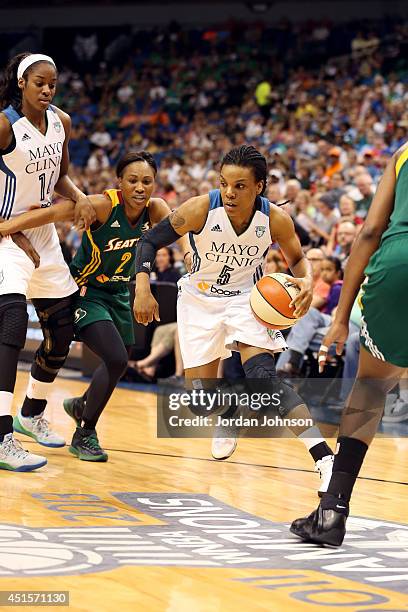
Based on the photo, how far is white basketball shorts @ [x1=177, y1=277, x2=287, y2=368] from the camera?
5324 millimetres

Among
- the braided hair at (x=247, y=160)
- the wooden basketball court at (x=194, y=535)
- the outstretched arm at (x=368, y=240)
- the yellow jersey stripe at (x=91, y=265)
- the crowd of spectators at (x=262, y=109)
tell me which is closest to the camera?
the wooden basketball court at (x=194, y=535)

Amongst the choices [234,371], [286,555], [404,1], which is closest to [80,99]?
[404,1]

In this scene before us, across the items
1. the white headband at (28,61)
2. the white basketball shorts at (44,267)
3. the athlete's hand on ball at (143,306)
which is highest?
the white headband at (28,61)

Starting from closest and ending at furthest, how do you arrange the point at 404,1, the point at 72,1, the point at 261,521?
the point at 261,521 < the point at 404,1 < the point at 72,1

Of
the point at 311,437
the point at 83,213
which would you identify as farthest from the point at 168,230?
the point at 311,437

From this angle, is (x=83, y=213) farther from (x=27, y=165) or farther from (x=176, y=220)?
(x=176, y=220)

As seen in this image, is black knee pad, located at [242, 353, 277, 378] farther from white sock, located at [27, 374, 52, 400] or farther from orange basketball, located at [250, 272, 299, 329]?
white sock, located at [27, 374, 52, 400]

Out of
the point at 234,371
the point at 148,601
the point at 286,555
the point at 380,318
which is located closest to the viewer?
the point at 148,601

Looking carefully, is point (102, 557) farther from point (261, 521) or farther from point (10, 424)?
point (10, 424)

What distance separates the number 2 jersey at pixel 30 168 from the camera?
17.7 ft

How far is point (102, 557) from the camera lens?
140 inches

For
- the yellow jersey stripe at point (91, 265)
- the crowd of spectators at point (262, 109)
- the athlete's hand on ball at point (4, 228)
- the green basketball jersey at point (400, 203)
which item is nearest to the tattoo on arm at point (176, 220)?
the yellow jersey stripe at point (91, 265)

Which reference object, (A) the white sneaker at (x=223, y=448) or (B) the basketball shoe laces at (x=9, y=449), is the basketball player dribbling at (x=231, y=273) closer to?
(A) the white sneaker at (x=223, y=448)

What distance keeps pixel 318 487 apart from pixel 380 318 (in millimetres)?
2082
